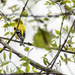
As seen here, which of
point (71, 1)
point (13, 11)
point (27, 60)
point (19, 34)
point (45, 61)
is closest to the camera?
point (27, 60)

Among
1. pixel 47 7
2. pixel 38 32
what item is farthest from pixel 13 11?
pixel 38 32

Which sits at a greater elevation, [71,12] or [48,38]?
[48,38]

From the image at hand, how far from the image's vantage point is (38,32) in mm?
543

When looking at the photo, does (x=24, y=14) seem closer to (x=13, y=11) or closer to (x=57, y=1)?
(x=57, y=1)

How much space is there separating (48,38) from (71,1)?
1191 millimetres

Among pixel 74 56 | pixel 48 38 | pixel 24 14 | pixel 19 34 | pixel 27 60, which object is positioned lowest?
pixel 19 34

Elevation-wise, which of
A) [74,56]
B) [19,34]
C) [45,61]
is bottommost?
[19,34]

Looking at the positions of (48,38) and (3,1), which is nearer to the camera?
(48,38)

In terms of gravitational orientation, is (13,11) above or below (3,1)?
below

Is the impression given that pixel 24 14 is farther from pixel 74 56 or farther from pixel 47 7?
pixel 74 56

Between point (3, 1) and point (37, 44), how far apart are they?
950mm

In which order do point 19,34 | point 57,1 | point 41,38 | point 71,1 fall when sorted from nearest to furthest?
point 41,38, point 57,1, point 71,1, point 19,34

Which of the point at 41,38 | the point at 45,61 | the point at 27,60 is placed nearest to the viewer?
the point at 41,38

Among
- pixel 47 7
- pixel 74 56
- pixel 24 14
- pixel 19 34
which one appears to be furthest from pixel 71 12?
pixel 19 34
